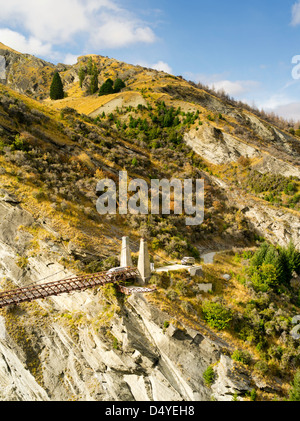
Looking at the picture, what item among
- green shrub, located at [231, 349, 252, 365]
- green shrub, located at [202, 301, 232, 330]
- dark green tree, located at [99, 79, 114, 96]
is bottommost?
green shrub, located at [231, 349, 252, 365]

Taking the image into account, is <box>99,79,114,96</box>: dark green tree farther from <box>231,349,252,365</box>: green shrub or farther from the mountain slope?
<box>231,349,252,365</box>: green shrub

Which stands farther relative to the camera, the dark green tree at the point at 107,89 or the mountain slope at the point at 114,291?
the dark green tree at the point at 107,89

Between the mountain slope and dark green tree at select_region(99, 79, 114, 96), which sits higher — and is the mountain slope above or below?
below

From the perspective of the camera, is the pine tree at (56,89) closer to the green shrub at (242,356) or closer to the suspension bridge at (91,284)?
the suspension bridge at (91,284)

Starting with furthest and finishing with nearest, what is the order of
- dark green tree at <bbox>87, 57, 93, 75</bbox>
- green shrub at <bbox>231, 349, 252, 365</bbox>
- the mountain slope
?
dark green tree at <bbox>87, 57, 93, 75</bbox> → the mountain slope → green shrub at <bbox>231, 349, 252, 365</bbox>

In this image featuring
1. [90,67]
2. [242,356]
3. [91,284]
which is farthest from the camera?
[90,67]

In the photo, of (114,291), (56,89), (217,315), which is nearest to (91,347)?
(114,291)

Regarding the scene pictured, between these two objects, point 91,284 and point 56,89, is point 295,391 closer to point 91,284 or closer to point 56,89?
point 91,284

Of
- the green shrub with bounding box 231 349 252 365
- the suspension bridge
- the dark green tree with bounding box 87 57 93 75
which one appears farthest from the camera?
the dark green tree with bounding box 87 57 93 75

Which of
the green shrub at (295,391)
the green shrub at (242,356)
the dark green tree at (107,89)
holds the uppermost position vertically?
the dark green tree at (107,89)

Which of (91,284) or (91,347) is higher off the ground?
(91,284)

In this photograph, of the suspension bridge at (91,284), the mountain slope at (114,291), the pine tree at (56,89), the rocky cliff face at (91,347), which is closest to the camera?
the rocky cliff face at (91,347)

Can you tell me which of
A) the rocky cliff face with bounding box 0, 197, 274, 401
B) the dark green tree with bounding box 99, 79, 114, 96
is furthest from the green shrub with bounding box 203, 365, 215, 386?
the dark green tree with bounding box 99, 79, 114, 96

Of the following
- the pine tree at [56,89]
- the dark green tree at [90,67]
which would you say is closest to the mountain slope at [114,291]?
the pine tree at [56,89]
